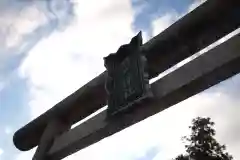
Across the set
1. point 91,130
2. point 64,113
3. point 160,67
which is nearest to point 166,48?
point 160,67

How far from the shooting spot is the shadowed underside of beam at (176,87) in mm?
2152

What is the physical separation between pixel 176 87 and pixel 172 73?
142 mm

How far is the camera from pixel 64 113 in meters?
3.30

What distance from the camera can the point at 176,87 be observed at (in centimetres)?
237

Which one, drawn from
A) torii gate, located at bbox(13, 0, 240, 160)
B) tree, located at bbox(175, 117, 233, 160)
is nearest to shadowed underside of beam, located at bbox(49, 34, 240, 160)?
torii gate, located at bbox(13, 0, 240, 160)

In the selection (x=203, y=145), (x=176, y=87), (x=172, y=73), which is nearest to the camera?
(x=176, y=87)

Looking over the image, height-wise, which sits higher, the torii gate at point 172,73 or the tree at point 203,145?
the tree at point 203,145

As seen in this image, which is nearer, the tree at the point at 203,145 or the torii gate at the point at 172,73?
the torii gate at the point at 172,73

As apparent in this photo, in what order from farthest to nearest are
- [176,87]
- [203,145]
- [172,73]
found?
[203,145], [172,73], [176,87]

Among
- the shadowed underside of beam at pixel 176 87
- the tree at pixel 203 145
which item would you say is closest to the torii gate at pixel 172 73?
the shadowed underside of beam at pixel 176 87

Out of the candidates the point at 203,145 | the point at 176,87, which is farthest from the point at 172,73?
the point at 203,145

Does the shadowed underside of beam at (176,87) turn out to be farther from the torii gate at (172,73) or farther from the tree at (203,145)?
the tree at (203,145)

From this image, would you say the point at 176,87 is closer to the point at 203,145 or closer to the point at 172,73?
the point at 172,73

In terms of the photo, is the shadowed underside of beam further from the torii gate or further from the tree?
the tree
